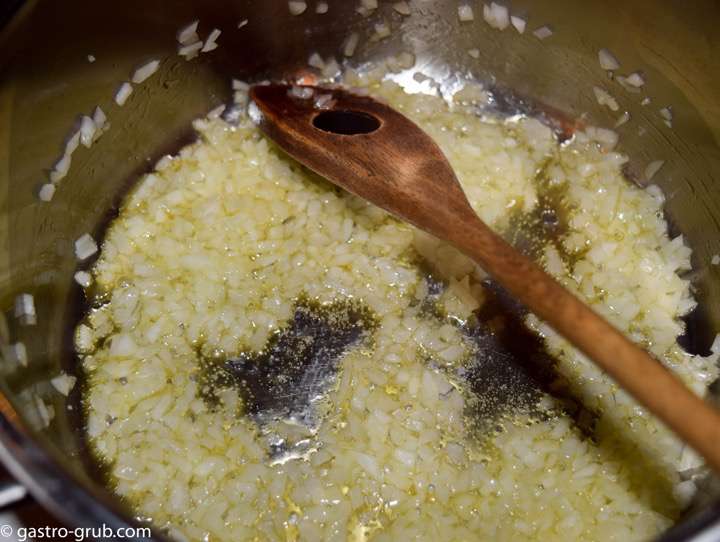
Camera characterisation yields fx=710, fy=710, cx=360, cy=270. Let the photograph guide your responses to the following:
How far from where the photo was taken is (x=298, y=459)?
1480 millimetres

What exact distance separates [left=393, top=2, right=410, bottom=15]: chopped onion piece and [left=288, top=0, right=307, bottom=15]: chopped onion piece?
0.81 feet

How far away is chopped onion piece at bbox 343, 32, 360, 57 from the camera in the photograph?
6.56ft

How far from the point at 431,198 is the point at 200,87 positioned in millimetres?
794

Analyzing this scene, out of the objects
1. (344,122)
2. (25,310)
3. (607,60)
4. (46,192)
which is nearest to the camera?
(25,310)

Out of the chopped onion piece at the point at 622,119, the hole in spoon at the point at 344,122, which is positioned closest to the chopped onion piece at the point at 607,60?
the chopped onion piece at the point at 622,119

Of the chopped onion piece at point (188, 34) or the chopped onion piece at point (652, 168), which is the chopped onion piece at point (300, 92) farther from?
the chopped onion piece at point (652, 168)

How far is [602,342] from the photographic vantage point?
1.13m

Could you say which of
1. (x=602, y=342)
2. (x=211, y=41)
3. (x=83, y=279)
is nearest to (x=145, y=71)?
(x=211, y=41)

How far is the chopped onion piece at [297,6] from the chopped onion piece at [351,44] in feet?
0.54

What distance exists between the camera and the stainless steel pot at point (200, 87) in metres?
1.50

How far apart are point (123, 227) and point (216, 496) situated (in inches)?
28.5

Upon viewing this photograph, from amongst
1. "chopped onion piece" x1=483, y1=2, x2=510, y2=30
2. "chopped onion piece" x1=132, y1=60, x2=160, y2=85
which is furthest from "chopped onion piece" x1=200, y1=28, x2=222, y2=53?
"chopped onion piece" x1=483, y1=2, x2=510, y2=30

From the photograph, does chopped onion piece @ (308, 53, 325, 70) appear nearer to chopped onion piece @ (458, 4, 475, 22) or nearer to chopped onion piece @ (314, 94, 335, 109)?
chopped onion piece @ (314, 94, 335, 109)

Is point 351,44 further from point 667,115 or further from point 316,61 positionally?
point 667,115
